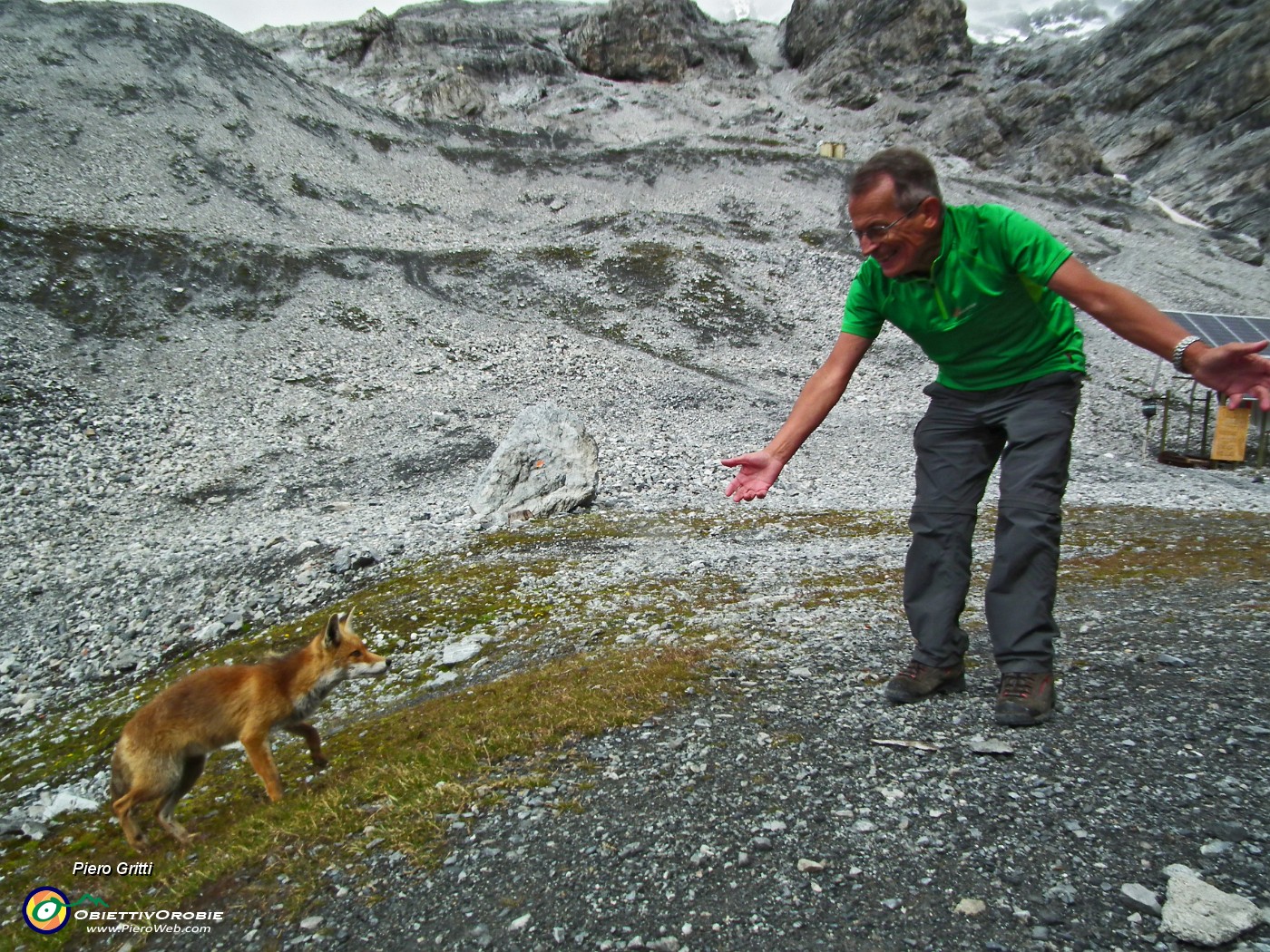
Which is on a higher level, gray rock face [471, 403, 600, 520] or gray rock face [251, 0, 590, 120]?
gray rock face [251, 0, 590, 120]

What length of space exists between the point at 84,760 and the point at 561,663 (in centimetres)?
530

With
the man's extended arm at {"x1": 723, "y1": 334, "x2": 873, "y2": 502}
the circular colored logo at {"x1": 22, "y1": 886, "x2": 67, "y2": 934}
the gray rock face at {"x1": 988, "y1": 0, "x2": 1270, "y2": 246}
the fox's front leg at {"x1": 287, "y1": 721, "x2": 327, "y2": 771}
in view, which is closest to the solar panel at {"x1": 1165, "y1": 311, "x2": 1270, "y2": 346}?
the man's extended arm at {"x1": 723, "y1": 334, "x2": 873, "y2": 502}

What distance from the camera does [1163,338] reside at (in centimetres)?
429

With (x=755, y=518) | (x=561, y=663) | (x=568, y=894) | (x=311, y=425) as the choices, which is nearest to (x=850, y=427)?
(x=755, y=518)

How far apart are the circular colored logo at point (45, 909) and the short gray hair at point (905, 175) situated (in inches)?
261

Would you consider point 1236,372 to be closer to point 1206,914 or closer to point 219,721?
point 1206,914

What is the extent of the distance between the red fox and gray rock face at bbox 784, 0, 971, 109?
149 metres

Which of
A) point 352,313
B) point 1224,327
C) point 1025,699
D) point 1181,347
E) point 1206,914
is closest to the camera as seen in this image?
point 1206,914

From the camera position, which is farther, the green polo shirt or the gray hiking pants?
the gray hiking pants

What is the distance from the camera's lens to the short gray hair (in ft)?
15.5

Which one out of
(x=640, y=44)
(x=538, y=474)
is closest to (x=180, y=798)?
(x=538, y=474)

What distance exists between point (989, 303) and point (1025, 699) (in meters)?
2.62

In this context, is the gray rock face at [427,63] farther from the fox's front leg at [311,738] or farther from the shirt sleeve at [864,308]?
the fox's front leg at [311,738]
